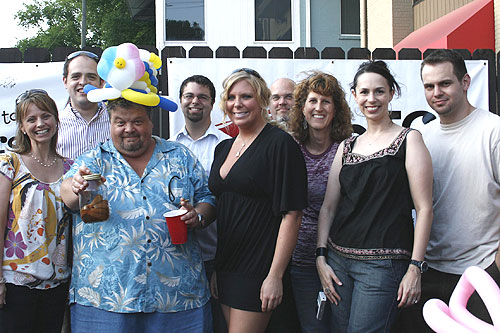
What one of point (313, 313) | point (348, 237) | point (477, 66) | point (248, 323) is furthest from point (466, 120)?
point (477, 66)

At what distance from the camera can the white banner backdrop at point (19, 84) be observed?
4750mm

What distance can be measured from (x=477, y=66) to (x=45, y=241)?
4672 mm

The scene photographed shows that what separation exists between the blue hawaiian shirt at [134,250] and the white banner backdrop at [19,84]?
2.51 metres

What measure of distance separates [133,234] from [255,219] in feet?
2.10

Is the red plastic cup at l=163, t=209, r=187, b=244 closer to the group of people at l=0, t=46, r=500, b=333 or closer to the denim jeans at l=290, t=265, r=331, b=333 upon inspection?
the group of people at l=0, t=46, r=500, b=333

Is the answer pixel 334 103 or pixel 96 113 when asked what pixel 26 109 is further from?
pixel 334 103

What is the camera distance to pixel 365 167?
258 centimetres

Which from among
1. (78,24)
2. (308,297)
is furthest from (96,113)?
(78,24)

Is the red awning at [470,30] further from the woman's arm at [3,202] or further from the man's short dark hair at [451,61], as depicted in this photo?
the woman's arm at [3,202]

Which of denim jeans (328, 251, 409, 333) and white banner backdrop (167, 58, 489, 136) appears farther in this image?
white banner backdrop (167, 58, 489, 136)

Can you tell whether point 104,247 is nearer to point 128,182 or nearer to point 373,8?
point 128,182

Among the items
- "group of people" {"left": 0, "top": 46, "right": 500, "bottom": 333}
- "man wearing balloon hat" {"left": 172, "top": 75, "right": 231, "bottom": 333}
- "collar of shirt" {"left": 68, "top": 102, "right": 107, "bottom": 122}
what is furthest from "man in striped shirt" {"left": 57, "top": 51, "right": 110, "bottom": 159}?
"man wearing balloon hat" {"left": 172, "top": 75, "right": 231, "bottom": 333}

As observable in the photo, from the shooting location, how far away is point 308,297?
2.85m

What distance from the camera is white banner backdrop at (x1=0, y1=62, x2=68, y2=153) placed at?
4.75 m
